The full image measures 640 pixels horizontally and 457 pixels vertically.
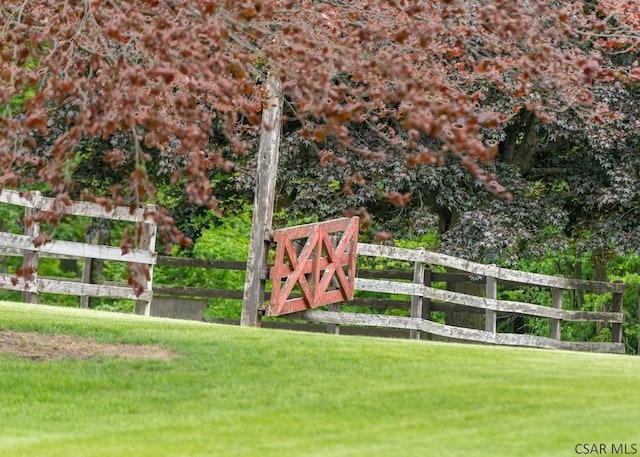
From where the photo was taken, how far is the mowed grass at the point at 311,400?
760 centimetres

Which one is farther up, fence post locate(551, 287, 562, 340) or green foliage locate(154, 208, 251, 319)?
green foliage locate(154, 208, 251, 319)

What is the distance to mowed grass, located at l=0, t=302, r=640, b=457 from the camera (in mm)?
7598

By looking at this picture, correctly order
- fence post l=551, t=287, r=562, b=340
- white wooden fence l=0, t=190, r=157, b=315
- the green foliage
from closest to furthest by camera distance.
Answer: white wooden fence l=0, t=190, r=157, b=315 → fence post l=551, t=287, r=562, b=340 → the green foliage

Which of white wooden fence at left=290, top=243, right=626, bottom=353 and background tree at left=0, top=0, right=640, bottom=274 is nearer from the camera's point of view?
background tree at left=0, top=0, right=640, bottom=274

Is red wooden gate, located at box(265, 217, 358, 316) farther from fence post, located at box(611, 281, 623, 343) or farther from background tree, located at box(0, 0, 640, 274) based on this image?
fence post, located at box(611, 281, 623, 343)

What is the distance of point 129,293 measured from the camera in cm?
1727

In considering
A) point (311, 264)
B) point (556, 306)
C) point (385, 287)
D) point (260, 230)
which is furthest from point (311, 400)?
point (556, 306)

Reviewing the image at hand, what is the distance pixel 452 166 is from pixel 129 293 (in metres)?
5.76

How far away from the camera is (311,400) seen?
8.98 metres

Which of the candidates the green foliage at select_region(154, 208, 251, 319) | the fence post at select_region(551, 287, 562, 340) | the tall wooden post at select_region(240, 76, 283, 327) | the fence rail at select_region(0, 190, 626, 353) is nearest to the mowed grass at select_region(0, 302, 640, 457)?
the tall wooden post at select_region(240, 76, 283, 327)

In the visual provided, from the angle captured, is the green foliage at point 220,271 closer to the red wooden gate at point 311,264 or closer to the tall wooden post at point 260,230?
the red wooden gate at point 311,264

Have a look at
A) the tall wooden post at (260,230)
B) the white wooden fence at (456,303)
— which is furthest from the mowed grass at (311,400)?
the white wooden fence at (456,303)

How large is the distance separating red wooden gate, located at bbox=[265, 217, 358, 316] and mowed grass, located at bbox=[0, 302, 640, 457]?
3.58 metres

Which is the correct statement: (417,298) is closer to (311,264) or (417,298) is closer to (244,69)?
(311,264)
